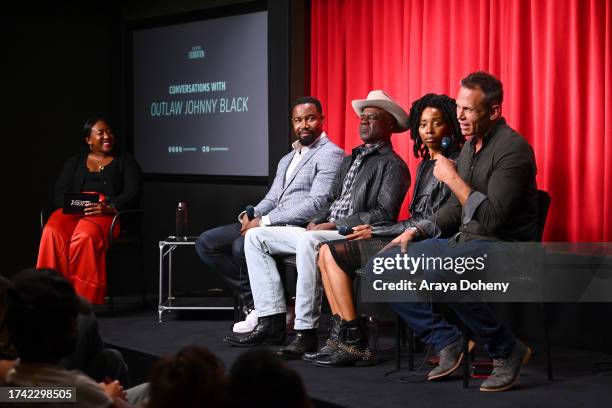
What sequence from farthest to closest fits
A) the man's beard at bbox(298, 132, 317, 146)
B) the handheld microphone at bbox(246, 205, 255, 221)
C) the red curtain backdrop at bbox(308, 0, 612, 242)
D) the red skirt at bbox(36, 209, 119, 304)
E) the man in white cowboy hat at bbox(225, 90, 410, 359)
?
1. the red skirt at bbox(36, 209, 119, 304)
2. the handheld microphone at bbox(246, 205, 255, 221)
3. the man's beard at bbox(298, 132, 317, 146)
4. the man in white cowboy hat at bbox(225, 90, 410, 359)
5. the red curtain backdrop at bbox(308, 0, 612, 242)

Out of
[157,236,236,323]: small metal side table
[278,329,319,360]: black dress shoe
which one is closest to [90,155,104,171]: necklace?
[157,236,236,323]: small metal side table

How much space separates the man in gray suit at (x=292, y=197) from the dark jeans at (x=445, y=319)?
99 cm

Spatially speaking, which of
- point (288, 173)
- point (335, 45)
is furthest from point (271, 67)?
point (288, 173)

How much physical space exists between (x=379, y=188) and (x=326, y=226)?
0.34 metres

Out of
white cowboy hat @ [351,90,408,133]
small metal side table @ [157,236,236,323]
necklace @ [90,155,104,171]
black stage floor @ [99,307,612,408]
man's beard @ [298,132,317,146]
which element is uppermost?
white cowboy hat @ [351,90,408,133]

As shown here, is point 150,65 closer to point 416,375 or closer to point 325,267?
point 325,267

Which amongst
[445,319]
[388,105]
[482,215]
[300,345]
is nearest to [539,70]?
[388,105]

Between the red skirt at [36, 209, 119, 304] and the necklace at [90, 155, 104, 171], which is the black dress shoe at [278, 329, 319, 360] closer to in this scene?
the red skirt at [36, 209, 119, 304]

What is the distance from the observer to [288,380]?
1.66 m

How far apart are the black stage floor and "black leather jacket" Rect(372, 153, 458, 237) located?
637 mm

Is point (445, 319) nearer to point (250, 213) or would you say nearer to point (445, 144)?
point (445, 144)

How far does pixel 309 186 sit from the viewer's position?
5.45 metres

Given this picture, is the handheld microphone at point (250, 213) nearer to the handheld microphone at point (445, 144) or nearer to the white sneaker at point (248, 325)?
the white sneaker at point (248, 325)

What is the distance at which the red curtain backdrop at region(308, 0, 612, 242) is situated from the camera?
15.3ft
